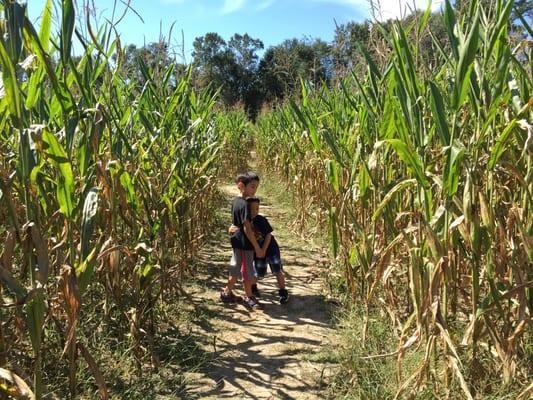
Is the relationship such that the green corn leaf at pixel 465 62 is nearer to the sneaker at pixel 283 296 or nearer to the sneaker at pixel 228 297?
the sneaker at pixel 283 296

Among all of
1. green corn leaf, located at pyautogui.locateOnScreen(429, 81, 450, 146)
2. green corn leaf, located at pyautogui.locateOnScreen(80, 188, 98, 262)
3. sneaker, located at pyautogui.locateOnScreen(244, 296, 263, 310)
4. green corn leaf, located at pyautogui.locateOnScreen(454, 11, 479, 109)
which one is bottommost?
sneaker, located at pyautogui.locateOnScreen(244, 296, 263, 310)

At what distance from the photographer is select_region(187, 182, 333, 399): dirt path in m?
2.41

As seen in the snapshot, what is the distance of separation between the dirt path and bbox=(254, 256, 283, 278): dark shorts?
24 cm

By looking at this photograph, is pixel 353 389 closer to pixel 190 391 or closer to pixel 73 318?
pixel 190 391

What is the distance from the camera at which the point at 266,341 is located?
116 inches

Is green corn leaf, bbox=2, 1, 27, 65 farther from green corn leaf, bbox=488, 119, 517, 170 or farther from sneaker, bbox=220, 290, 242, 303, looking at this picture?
sneaker, bbox=220, 290, 242, 303

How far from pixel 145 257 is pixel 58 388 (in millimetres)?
719

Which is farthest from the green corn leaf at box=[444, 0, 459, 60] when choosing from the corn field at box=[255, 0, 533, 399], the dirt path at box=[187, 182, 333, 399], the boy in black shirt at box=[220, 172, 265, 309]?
the boy in black shirt at box=[220, 172, 265, 309]

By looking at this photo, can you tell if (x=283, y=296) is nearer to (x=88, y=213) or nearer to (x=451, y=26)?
(x=88, y=213)

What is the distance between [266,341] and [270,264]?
0.83 metres

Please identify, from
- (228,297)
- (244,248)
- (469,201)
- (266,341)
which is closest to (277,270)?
(244,248)

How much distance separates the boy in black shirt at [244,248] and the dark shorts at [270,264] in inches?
4.0

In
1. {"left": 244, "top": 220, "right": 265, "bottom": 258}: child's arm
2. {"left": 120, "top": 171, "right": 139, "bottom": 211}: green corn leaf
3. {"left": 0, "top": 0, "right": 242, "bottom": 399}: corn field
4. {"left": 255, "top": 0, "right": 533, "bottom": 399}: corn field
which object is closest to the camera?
{"left": 0, "top": 0, "right": 242, "bottom": 399}: corn field

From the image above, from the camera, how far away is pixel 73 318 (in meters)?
1.65
